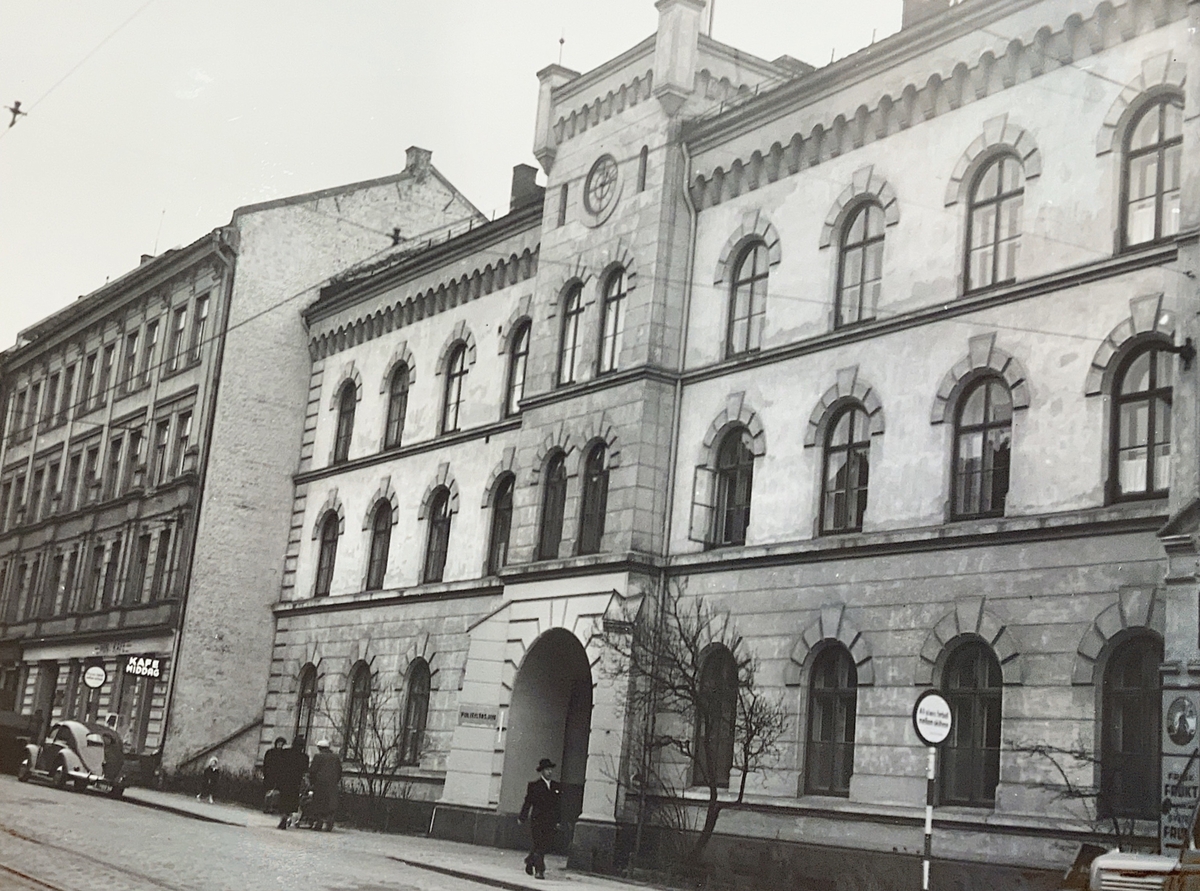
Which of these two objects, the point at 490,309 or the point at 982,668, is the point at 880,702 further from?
the point at 490,309

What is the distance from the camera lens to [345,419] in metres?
44.1

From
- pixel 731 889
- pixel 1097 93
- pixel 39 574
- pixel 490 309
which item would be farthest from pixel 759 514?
pixel 39 574

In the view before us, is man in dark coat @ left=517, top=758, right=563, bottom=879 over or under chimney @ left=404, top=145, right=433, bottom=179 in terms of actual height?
under

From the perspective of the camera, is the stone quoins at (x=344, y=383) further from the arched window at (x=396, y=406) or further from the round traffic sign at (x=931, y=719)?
the round traffic sign at (x=931, y=719)

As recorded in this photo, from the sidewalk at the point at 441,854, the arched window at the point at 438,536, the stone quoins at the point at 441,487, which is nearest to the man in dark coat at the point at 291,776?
the sidewalk at the point at 441,854

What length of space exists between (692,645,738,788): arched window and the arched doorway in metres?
4.02

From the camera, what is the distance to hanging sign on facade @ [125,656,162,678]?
142 ft

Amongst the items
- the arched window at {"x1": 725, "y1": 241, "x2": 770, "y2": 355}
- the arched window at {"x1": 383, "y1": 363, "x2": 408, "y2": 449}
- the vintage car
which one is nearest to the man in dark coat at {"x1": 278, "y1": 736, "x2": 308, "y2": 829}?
the vintage car

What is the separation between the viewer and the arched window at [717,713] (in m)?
26.4

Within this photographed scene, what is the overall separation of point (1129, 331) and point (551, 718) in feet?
50.6

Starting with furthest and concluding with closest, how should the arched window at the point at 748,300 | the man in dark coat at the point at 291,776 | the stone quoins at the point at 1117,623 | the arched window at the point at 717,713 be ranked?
1. the man in dark coat at the point at 291,776
2. the arched window at the point at 748,300
3. the arched window at the point at 717,713
4. the stone quoins at the point at 1117,623

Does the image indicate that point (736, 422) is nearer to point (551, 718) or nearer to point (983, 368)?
point (983, 368)

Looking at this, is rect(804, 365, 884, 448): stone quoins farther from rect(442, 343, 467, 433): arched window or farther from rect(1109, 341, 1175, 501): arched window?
rect(442, 343, 467, 433): arched window

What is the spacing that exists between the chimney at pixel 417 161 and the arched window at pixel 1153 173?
3055 cm
